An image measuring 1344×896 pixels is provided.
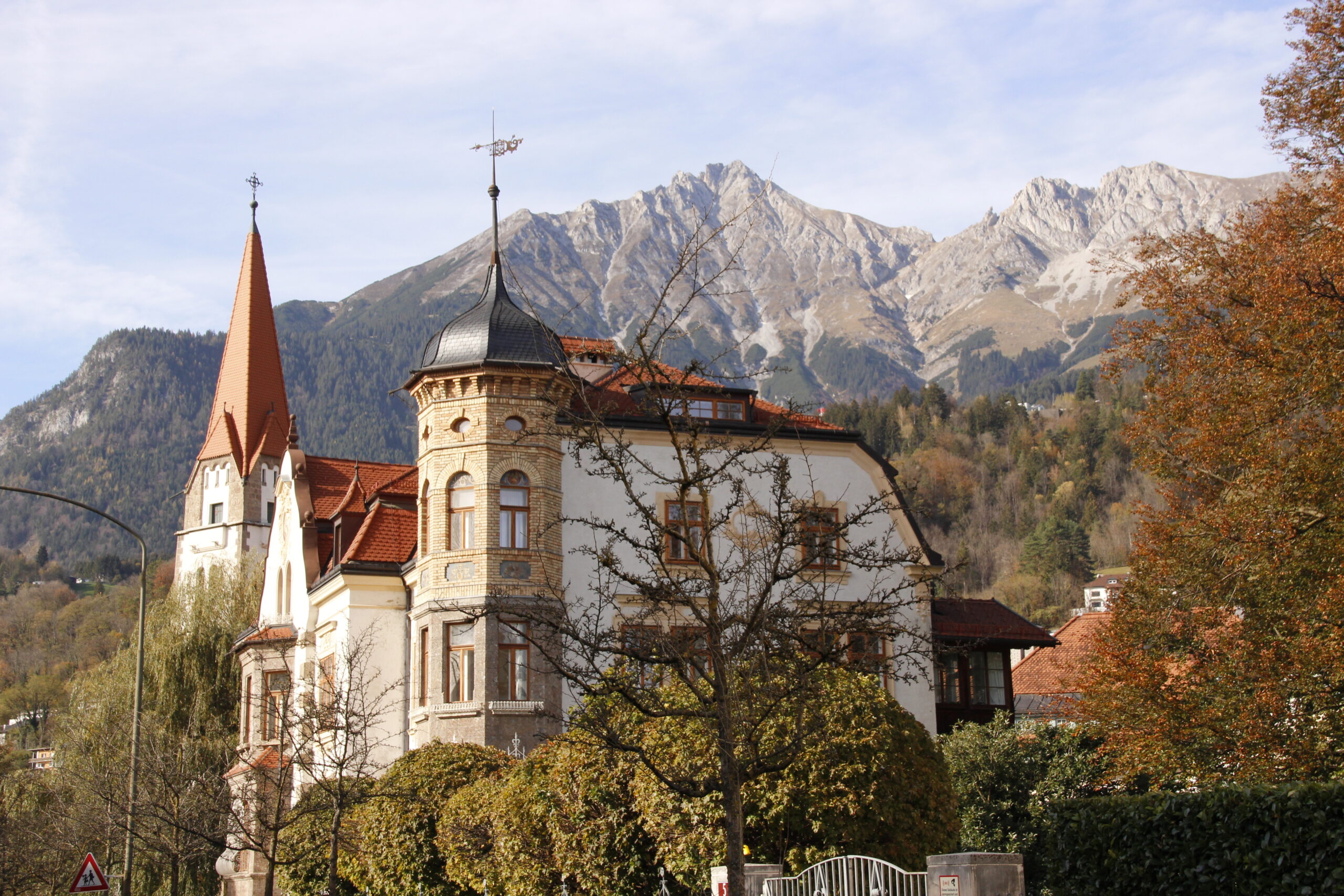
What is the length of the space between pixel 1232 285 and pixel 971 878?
570 inches

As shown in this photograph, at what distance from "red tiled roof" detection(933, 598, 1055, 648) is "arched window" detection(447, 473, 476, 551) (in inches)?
474

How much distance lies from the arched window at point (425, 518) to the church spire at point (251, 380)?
53.0 metres

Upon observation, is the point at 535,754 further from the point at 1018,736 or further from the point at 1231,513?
the point at 1018,736

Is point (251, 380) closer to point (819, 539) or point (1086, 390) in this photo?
point (819, 539)

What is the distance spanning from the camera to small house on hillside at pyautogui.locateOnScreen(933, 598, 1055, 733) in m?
35.2

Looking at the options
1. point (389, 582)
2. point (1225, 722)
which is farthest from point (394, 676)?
point (1225, 722)

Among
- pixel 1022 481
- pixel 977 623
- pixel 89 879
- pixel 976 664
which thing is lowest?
pixel 89 879

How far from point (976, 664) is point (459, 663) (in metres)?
14.7

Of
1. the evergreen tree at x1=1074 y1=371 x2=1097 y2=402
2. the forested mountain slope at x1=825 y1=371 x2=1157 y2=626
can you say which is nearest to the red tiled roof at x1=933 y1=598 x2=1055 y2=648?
the forested mountain slope at x1=825 y1=371 x2=1157 y2=626

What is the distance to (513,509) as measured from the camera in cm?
2955

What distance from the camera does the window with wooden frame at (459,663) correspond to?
94.2 ft

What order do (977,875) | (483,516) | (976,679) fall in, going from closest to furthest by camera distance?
(977,875), (483,516), (976,679)

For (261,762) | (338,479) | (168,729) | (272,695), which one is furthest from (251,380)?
(261,762)

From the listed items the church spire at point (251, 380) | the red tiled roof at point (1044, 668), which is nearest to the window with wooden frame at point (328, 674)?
the red tiled roof at point (1044, 668)
